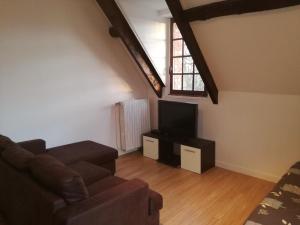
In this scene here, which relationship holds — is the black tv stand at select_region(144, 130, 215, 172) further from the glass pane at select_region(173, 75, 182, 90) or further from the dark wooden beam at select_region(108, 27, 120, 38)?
the dark wooden beam at select_region(108, 27, 120, 38)

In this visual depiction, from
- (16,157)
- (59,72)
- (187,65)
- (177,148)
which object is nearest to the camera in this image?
(16,157)

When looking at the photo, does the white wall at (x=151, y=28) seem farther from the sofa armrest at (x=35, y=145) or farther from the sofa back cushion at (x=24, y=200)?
the sofa back cushion at (x=24, y=200)

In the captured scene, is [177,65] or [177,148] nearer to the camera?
[177,65]

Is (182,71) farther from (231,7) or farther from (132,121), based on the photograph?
(231,7)

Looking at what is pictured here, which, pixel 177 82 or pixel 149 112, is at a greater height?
pixel 177 82

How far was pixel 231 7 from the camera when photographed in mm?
2441

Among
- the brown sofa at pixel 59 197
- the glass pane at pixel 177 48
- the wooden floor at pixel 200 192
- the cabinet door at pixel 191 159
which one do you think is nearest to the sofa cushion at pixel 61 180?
the brown sofa at pixel 59 197

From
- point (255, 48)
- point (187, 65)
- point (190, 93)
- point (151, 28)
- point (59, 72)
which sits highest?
point (151, 28)

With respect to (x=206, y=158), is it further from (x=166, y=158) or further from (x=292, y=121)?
(x=292, y=121)

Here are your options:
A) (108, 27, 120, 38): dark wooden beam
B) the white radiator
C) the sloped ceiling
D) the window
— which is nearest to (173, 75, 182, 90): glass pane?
the window

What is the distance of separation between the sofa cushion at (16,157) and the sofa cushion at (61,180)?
15 cm

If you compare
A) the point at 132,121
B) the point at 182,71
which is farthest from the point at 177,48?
the point at 132,121

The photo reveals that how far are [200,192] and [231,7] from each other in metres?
2.17

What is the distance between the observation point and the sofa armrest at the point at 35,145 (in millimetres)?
2986
